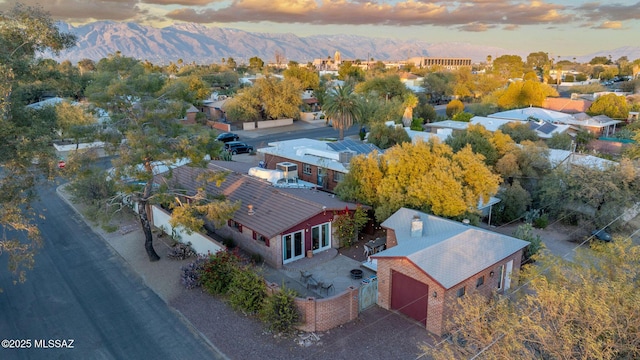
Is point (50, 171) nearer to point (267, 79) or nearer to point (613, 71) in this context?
point (267, 79)

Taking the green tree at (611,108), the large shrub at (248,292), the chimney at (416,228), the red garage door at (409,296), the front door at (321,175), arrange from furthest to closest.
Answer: the green tree at (611,108) < the front door at (321,175) < the chimney at (416,228) < the large shrub at (248,292) < the red garage door at (409,296)

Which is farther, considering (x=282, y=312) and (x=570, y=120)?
(x=570, y=120)

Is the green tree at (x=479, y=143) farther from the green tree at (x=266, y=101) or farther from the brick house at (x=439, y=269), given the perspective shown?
the green tree at (x=266, y=101)

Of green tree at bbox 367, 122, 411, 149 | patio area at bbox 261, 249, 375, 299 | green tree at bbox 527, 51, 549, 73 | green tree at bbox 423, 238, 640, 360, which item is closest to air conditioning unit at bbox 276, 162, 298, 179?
patio area at bbox 261, 249, 375, 299

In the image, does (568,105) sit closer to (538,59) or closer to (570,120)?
(570,120)

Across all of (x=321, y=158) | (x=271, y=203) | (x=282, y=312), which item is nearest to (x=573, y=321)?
(x=282, y=312)

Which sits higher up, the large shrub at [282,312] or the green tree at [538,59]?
the green tree at [538,59]

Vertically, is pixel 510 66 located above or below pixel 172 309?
above

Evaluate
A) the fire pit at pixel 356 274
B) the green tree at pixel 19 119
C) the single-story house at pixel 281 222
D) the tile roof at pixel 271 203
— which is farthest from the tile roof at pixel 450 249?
the green tree at pixel 19 119

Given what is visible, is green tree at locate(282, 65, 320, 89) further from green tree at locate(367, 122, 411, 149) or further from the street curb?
the street curb
